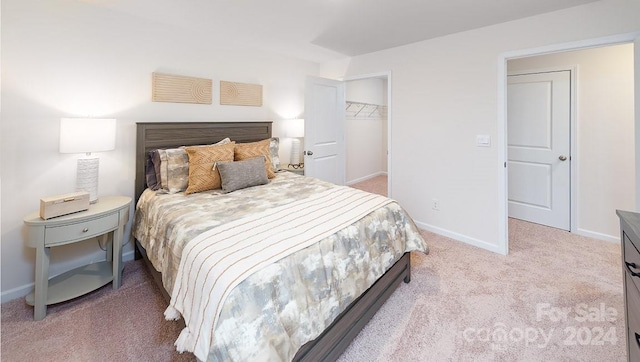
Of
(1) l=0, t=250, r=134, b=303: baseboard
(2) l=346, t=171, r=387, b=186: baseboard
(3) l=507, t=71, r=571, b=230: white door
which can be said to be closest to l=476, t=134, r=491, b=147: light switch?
(3) l=507, t=71, r=571, b=230: white door

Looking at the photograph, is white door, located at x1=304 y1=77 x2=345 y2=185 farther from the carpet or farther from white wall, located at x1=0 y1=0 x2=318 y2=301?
the carpet

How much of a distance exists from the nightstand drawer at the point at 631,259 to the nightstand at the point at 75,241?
116 inches

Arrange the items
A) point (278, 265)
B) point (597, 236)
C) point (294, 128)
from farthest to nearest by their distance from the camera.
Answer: point (294, 128)
point (597, 236)
point (278, 265)

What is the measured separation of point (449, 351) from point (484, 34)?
2.95 metres

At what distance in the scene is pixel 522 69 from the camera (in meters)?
3.57

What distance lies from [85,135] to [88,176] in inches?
13.5

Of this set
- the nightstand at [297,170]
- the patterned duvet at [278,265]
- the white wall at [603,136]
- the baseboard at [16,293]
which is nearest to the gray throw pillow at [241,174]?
the patterned duvet at [278,265]

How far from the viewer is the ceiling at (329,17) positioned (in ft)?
7.68

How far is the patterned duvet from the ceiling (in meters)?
1.61

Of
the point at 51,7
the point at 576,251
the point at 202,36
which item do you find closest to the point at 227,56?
the point at 202,36

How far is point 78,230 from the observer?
77.6 inches

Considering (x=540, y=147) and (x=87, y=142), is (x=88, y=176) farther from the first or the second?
(x=540, y=147)

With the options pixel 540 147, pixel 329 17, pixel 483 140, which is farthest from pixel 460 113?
pixel 329 17

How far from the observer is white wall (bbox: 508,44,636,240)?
2.92m
